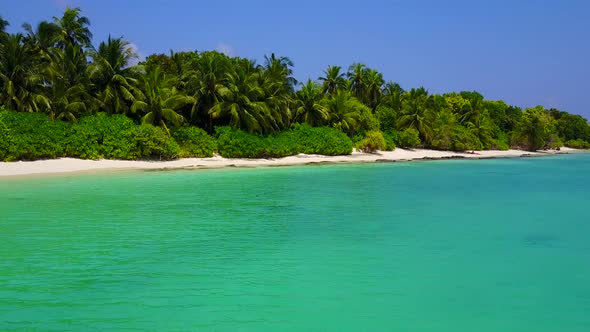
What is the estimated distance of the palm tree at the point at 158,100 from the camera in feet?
119

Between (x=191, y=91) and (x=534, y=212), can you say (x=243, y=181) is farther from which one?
(x=191, y=91)

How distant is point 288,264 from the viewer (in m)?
9.23

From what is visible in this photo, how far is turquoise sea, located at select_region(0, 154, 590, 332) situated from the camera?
6.58m

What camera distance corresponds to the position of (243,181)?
25922 mm

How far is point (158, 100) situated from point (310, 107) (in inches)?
672

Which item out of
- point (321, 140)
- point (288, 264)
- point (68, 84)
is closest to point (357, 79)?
point (321, 140)

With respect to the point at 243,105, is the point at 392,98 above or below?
above

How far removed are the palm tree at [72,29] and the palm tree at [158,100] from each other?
25.2 ft

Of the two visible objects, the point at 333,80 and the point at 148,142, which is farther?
the point at 333,80

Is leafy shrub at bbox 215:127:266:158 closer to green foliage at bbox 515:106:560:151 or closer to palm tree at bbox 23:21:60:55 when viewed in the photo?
palm tree at bbox 23:21:60:55

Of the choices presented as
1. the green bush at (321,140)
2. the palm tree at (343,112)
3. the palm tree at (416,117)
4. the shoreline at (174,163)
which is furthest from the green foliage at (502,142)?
the green bush at (321,140)

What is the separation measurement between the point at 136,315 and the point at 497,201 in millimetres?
16707

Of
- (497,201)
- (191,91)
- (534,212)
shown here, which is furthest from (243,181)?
(191,91)

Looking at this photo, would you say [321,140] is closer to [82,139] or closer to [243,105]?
[243,105]
